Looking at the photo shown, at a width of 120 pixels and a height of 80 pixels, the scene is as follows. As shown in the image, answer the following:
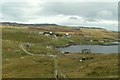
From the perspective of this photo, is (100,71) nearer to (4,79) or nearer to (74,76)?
(74,76)

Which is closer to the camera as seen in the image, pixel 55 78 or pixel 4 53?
pixel 55 78

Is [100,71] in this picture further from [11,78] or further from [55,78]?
[11,78]

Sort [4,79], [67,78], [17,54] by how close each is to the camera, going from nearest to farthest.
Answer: [67,78] → [4,79] → [17,54]

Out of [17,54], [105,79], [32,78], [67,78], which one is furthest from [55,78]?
[17,54]

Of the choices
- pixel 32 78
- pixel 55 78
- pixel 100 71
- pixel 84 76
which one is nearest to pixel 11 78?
pixel 32 78

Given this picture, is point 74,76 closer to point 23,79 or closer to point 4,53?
point 23,79

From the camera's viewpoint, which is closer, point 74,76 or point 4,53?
point 74,76

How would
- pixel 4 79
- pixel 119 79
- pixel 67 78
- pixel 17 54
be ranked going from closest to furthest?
1. pixel 119 79
2. pixel 67 78
3. pixel 4 79
4. pixel 17 54

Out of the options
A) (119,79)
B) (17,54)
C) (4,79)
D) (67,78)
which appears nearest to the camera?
(119,79)

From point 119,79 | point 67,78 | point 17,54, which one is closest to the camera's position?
point 119,79
